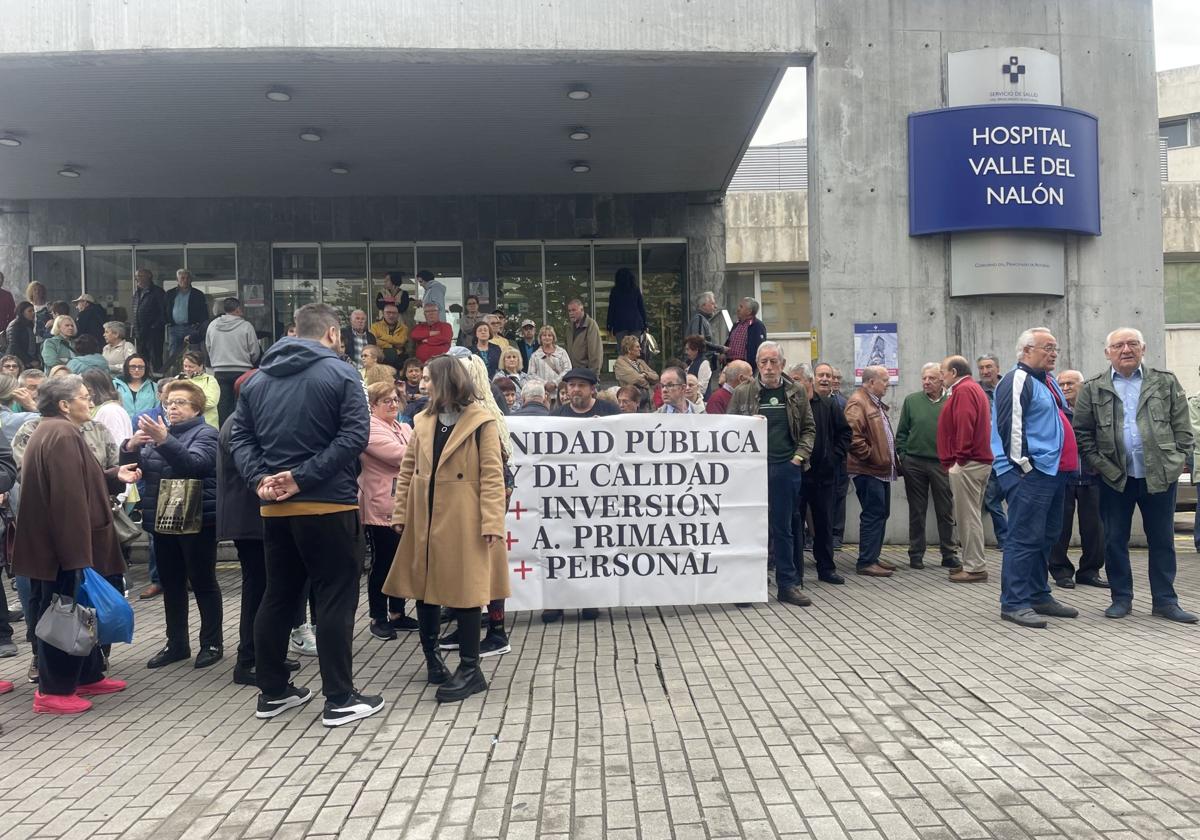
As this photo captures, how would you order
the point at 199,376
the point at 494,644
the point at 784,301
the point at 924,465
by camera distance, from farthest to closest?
the point at 784,301
the point at 199,376
the point at 924,465
the point at 494,644

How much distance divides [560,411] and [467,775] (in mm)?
4078

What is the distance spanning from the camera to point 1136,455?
22.4 ft

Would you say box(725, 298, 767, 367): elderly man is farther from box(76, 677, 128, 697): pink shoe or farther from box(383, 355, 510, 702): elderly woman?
box(76, 677, 128, 697): pink shoe

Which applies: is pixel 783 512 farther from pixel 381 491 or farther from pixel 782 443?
pixel 381 491

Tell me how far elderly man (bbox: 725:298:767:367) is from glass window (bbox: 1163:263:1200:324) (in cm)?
1571

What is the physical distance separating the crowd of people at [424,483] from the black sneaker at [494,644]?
1 cm

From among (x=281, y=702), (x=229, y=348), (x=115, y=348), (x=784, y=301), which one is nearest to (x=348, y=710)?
(x=281, y=702)

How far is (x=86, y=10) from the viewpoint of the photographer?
9.96 metres

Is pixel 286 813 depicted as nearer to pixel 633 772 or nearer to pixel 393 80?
pixel 633 772

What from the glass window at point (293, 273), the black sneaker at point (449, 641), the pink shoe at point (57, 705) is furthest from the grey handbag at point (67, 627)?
the glass window at point (293, 273)

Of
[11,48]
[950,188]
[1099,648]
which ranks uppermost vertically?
[11,48]

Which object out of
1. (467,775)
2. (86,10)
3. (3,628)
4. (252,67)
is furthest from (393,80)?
(467,775)

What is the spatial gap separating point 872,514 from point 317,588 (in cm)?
580

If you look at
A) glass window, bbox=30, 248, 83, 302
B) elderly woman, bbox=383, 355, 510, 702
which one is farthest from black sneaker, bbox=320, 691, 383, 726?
glass window, bbox=30, 248, 83, 302
